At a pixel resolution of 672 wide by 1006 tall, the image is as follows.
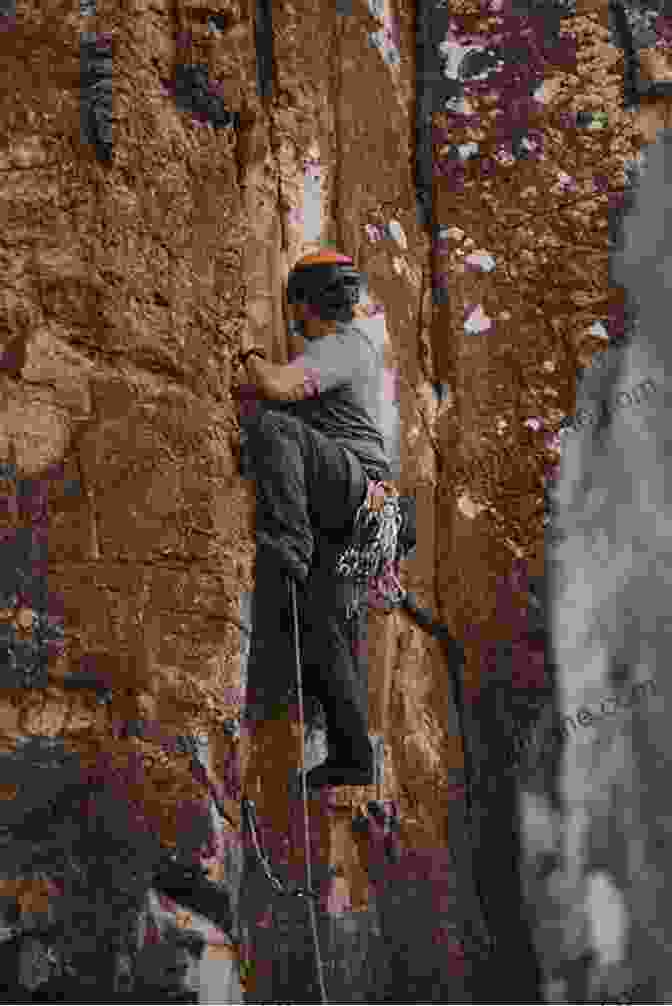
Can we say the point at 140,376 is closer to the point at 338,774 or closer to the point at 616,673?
the point at 338,774

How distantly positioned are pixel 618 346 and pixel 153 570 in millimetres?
2688

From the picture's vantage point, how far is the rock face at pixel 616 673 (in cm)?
598

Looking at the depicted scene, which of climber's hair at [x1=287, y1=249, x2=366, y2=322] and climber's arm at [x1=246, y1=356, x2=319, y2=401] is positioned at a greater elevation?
climber's hair at [x1=287, y1=249, x2=366, y2=322]

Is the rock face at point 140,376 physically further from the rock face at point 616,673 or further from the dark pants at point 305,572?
the rock face at point 616,673

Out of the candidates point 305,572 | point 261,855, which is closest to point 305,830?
point 261,855

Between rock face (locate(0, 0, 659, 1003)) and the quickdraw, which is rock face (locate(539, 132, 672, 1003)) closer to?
rock face (locate(0, 0, 659, 1003))

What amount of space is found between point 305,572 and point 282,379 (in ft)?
1.77

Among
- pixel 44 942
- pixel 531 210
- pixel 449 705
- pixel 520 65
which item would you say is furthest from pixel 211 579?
pixel 520 65

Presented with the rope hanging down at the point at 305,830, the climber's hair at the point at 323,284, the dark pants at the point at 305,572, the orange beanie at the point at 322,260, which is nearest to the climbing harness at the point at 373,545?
the dark pants at the point at 305,572

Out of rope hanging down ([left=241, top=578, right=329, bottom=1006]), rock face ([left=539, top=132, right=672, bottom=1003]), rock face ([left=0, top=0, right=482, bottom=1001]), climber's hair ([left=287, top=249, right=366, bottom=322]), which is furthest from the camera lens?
rock face ([left=539, top=132, right=672, bottom=1003])

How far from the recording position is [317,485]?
5.03 m

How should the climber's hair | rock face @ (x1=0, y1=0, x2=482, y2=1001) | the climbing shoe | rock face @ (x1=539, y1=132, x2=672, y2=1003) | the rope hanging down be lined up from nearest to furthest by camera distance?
rock face @ (x1=0, y1=0, x2=482, y2=1001) < the rope hanging down < the climbing shoe < the climber's hair < rock face @ (x1=539, y1=132, x2=672, y2=1003)

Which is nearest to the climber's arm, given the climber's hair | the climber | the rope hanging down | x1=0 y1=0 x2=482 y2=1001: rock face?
the climber

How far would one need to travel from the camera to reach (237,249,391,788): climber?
485 cm
